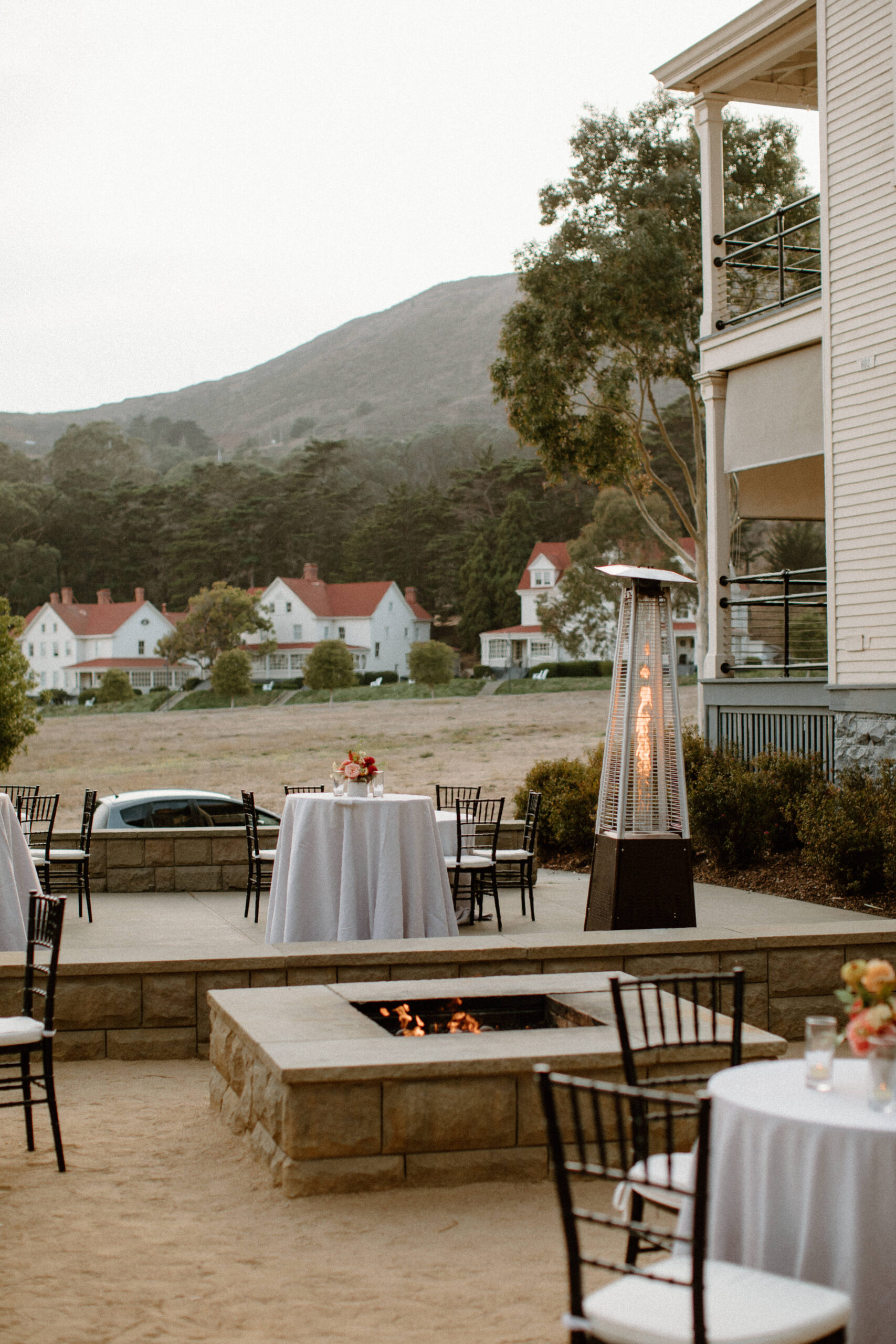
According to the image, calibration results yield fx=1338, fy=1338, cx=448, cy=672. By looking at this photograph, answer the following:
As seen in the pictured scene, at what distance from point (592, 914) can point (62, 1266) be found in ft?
16.4

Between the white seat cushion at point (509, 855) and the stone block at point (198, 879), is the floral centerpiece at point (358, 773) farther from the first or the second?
the stone block at point (198, 879)

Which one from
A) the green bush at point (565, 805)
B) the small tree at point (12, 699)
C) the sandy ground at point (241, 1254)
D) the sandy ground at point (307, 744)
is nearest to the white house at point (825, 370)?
the green bush at point (565, 805)

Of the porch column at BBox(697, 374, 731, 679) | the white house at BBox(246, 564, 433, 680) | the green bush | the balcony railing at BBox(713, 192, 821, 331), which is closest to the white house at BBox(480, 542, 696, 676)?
the white house at BBox(246, 564, 433, 680)

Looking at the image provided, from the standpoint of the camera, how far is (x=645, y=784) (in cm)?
854

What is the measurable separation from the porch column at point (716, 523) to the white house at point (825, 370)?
2cm

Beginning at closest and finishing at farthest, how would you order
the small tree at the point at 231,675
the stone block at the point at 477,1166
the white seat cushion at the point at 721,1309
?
the white seat cushion at the point at 721,1309 < the stone block at the point at 477,1166 < the small tree at the point at 231,675

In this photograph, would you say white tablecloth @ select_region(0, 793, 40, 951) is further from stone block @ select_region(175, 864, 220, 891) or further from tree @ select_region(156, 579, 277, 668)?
tree @ select_region(156, 579, 277, 668)

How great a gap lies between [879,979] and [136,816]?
10.5m

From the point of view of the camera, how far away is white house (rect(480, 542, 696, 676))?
6469 cm

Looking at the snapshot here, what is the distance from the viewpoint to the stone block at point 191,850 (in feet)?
40.4

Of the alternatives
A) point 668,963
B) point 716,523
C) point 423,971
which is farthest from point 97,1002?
point 716,523

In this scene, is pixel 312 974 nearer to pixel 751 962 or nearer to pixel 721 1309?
pixel 751 962

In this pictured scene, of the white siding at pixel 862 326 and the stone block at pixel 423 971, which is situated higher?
the white siding at pixel 862 326

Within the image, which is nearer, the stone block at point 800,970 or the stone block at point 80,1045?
the stone block at point 80,1045
